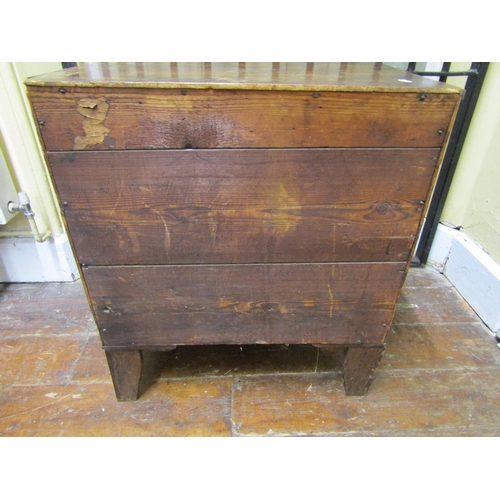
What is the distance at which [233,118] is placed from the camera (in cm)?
66

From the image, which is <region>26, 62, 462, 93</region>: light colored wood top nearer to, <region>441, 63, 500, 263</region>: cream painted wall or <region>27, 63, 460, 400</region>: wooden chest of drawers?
<region>27, 63, 460, 400</region>: wooden chest of drawers

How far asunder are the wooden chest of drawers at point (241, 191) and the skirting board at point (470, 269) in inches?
21.1

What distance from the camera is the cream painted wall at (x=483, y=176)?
3.91 ft

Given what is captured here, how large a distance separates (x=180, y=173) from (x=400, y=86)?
0.42 metres

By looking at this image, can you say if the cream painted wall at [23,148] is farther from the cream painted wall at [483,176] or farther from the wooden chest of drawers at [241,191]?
the cream painted wall at [483,176]

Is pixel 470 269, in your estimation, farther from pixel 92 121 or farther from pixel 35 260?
pixel 35 260

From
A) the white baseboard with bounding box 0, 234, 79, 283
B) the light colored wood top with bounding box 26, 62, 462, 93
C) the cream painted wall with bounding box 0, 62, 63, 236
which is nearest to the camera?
the light colored wood top with bounding box 26, 62, 462, 93

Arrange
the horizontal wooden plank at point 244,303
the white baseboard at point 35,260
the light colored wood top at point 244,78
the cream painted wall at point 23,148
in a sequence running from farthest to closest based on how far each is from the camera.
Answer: the white baseboard at point 35,260
the cream painted wall at point 23,148
the horizontal wooden plank at point 244,303
the light colored wood top at point 244,78

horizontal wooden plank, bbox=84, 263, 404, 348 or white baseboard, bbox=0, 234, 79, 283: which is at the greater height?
horizontal wooden plank, bbox=84, 263, 404, 348

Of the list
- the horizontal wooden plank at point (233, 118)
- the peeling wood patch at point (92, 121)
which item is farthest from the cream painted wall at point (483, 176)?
the peeling wood patch at point (92, 121)

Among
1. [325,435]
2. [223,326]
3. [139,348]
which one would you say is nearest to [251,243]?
[223,326]

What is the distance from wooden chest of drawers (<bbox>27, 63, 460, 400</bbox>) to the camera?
0.65 m

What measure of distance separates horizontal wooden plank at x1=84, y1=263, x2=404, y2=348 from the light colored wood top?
1.16 ft

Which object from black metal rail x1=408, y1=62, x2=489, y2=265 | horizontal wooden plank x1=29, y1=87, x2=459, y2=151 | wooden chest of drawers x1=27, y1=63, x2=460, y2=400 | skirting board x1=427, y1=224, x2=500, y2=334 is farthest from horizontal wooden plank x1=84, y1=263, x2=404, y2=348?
black metal rail x1=408, y1=62, x2=489, y2=265
